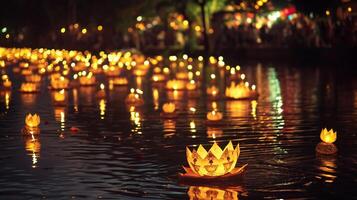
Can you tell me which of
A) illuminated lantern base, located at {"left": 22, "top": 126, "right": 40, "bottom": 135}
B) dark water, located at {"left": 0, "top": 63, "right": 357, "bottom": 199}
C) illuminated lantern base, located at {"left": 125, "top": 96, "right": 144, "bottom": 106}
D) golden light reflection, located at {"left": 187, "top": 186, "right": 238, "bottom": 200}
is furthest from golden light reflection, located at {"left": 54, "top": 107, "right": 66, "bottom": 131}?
golden light reflection, located at {"left": 187, "top": 186, "right": 238, "bottom": 200}

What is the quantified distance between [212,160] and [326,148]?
268cm

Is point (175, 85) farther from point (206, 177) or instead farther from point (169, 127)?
point (206, 177)

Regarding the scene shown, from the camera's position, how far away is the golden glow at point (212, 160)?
10.4 metres

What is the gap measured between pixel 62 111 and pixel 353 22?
59.0ft

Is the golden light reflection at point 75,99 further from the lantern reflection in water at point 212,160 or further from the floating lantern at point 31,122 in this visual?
the lantern reflection in water at point 212,160

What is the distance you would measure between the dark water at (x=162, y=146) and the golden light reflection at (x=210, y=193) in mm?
21

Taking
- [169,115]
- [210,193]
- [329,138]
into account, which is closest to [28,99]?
[169,115]

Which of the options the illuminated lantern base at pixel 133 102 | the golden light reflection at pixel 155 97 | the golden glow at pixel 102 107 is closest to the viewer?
the golden glow at pixel 102 107

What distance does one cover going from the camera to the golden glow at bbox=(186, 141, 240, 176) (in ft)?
34.1

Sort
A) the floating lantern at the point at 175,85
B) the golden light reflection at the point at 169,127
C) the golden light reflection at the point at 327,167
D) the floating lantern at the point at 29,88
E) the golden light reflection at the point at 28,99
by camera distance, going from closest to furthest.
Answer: the golden light reflection at the point at 327,167 → the golden light reflection at the point at 169,127 → the golden light reflection at the point at 28,99 → the floating lantern at the point at 175,85 → the floating lantern at the point at 29,88

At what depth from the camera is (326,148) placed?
12594 millimetres

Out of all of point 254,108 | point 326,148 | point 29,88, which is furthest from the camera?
point 29,88

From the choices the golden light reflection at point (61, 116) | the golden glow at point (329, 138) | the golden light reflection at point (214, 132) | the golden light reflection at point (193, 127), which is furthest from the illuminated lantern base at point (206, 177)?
the golden light reflection at point (61, 116)

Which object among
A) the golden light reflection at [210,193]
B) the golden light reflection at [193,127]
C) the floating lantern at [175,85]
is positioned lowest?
the golden light reflection at [210,193]
